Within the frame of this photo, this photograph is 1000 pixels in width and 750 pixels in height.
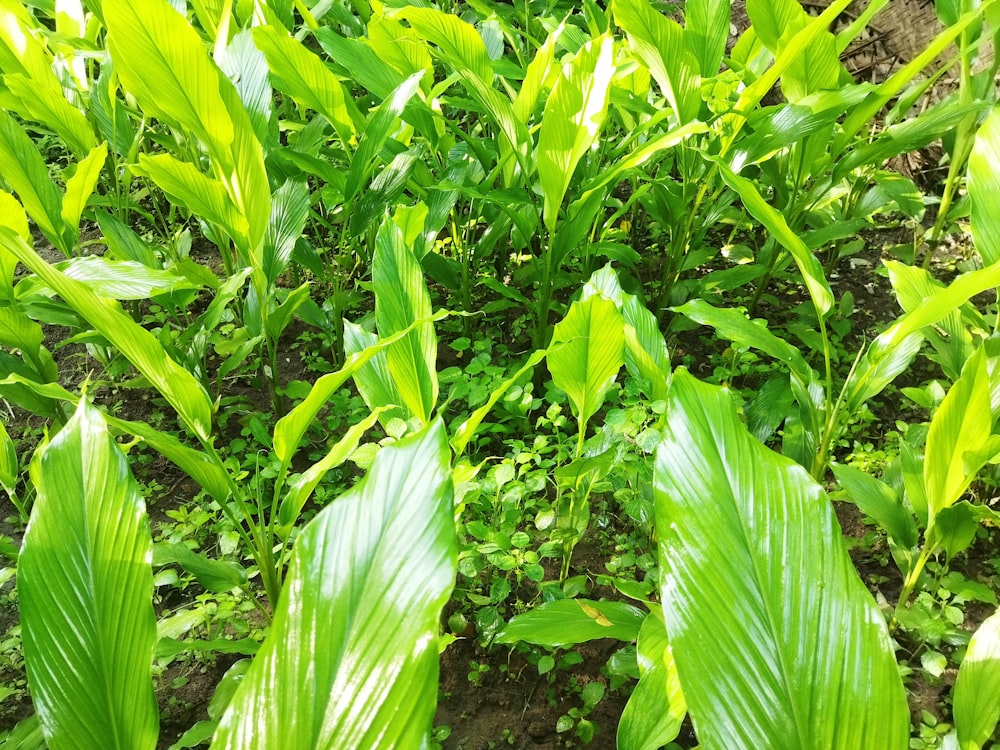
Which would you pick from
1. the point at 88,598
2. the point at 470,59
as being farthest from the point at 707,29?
the point at 88,598

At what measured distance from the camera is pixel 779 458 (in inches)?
26.2

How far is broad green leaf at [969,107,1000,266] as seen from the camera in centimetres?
101

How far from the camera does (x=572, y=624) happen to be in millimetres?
875

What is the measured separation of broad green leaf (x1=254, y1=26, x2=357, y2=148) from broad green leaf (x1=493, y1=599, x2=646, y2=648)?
3.15ft

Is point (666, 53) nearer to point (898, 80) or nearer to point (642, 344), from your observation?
point (898, 80)

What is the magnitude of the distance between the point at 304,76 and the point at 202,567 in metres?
0.87

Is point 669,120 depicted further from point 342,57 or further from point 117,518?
point 117,518

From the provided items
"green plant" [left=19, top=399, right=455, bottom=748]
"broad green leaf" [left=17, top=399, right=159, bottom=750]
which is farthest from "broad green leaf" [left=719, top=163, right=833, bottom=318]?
"broad green leaf" [left=17, top=399, right=159, bottom=750]

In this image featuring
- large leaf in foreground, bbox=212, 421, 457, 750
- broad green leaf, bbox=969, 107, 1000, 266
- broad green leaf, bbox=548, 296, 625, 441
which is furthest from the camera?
broad green leaf, bbox=969, 107, 1000, 266

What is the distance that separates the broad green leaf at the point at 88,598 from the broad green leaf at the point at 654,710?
0.46 metres

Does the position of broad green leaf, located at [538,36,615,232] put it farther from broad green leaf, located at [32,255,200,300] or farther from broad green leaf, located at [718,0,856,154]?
broad green leaf, located at [32,255,200,300]

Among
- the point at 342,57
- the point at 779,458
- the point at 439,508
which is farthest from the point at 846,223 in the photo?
the point at 439,508

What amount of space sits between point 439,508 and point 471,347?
3.19ft

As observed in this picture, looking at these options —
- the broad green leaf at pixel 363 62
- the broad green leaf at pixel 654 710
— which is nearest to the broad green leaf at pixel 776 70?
the broad green leaf at pixel 363 62
